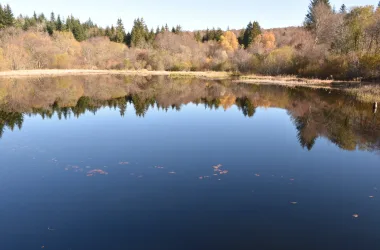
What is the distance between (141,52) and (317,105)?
81276 millimetres

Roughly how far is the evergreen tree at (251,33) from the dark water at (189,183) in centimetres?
10014

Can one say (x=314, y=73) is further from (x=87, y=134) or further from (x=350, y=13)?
(x=87, y=134)

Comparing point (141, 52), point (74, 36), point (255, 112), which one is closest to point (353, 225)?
point (255, 112)

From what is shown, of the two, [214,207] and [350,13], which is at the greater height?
[350,13]

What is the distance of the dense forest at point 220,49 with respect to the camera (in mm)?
59625

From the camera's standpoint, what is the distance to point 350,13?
224ft

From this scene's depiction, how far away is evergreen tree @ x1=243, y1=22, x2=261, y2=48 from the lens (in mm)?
121125

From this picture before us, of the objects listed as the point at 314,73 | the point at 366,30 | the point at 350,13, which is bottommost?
the point at 314,73

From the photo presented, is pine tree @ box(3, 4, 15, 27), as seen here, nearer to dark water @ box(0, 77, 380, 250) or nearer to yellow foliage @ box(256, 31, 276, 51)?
yellow foliage @ box(256, 31, 276, 51)

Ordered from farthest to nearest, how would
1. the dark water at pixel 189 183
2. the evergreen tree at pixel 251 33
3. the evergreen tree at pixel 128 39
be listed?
the evergreen tree at pixel 128 39, the evergreen tree at pixel 251 33, the dark water at pixel 189 183

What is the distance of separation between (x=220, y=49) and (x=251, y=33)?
21.1m

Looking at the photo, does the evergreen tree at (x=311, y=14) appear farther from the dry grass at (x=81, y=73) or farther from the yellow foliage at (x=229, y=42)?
the yellow foliage at (x=229, y=42)

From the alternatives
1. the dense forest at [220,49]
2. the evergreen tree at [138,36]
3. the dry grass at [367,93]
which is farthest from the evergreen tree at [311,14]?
the evergreen tree at [138,36]

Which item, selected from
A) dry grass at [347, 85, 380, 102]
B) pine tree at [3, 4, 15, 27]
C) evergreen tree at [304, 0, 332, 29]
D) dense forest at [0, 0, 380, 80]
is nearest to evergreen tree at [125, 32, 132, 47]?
dense forest at [0, 0, 380, 80]
